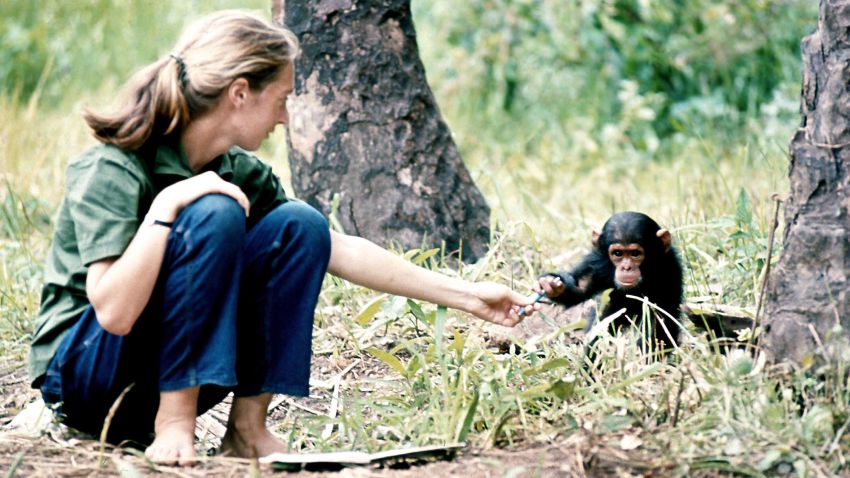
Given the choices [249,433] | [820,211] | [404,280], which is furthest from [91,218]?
[820,211]

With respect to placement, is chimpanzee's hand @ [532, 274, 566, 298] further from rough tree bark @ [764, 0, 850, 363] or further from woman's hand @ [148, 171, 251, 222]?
woman's hand @ [148, 171, 251, 222]

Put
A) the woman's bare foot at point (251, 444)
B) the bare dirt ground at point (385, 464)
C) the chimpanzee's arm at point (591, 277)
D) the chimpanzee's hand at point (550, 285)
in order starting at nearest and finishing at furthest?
the bare dirt ground at point (385, 464) < the woman's bare foot at point (251, 444) < the chimpanzee's hand at point (550, 285) < the chimpanzee's arm at point (591, 277)

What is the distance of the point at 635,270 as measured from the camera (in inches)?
149

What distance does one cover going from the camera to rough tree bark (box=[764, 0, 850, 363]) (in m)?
2.77

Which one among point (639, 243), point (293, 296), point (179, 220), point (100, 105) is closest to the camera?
point (179, 220)

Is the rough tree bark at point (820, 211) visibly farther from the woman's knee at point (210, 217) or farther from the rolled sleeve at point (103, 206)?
the rolled sleeve at point (103, 206)

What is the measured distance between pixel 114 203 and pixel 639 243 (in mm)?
1850

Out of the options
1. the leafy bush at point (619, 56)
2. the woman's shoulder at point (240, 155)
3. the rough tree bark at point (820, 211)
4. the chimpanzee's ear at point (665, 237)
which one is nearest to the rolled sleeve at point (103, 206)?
the woman's shoulder at point (240, 155)

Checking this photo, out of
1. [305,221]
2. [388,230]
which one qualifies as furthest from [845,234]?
[388,230]

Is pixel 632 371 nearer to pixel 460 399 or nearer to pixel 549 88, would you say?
pixel 460 399

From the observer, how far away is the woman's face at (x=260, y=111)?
301 cm

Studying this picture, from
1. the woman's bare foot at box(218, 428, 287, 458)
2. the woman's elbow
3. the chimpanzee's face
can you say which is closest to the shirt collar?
the woman's elbow

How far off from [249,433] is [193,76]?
3.20ft

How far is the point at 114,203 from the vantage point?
278cm
